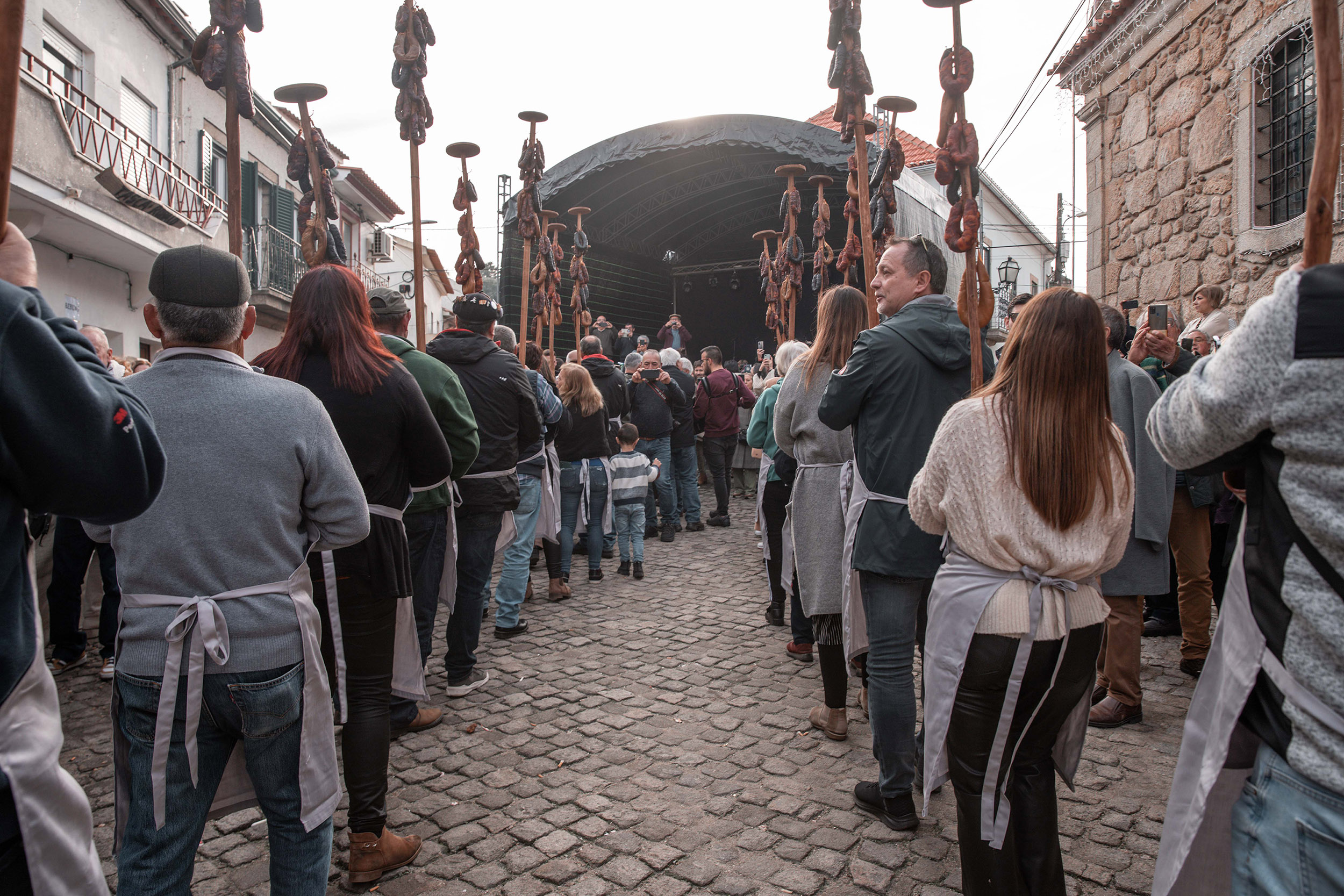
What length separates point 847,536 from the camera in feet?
10.7

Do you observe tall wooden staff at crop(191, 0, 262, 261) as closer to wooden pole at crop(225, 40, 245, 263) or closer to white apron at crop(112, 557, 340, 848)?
wooden pole at crop(225, 40, 245, 263)

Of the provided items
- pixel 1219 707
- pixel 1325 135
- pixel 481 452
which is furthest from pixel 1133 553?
pixel 481 452

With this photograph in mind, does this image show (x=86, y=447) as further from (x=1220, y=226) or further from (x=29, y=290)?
(x=1220, y=226)

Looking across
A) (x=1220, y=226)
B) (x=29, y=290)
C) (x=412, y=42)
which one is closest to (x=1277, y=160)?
(x=1220, y=226)

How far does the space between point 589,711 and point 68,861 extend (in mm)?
3120

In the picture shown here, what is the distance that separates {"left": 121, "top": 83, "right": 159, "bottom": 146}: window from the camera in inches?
530

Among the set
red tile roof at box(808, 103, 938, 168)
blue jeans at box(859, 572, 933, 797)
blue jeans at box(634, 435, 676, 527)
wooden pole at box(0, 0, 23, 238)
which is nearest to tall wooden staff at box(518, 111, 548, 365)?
blue jeans at box(634, 435, 676, 527)

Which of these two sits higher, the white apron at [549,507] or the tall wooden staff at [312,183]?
the tall wooden staff at [312,183]

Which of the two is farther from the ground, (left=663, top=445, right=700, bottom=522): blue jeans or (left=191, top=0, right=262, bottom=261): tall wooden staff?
(left=191, top=0, right=262, bottom=261): tall wooden staff

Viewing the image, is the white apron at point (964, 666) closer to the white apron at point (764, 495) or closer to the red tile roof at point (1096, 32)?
the white apron at point (764, 495)

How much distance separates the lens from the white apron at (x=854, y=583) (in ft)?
10.3

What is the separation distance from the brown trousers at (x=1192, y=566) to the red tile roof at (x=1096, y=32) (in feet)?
26.1

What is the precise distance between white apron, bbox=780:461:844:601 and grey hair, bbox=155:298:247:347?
8.25ft

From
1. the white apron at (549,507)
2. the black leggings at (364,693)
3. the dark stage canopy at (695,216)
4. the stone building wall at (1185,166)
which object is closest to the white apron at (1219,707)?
the black leggings at (364,693)
